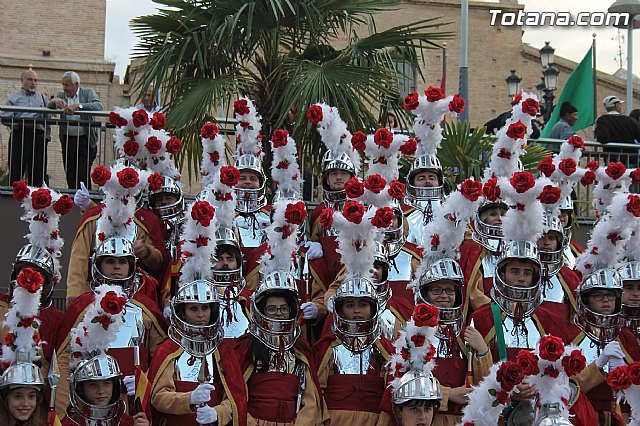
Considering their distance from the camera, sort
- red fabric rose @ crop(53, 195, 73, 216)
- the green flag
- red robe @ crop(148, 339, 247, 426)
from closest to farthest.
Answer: red robe @ crop(148, 339, 247, 426) < red fabric rose @ crop(53, 195, 73, 216) < the green flag

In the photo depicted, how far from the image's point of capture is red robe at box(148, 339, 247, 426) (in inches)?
318

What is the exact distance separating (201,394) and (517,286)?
231cm

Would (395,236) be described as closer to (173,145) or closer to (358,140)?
(358,140)

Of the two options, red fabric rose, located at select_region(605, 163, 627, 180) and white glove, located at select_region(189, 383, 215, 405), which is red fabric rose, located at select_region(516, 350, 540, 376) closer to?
white glove, located at select_region(189, 383, 215, 405)

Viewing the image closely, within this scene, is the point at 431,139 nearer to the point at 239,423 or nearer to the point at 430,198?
the point at 430,198

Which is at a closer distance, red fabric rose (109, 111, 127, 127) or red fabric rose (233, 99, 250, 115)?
red fabric rose (109, 111, 127, 127)

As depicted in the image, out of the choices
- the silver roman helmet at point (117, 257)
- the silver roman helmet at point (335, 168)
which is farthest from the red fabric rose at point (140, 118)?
the silver roman helmet at point (117, 257)

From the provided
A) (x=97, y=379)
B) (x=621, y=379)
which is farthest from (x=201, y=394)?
(x=621, y=379)

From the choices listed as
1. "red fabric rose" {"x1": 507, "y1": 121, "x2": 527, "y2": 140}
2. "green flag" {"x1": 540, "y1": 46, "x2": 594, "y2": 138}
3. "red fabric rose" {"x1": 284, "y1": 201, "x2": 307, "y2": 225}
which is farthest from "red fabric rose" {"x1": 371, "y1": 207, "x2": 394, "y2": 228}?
"green flag" {"x1": 540, "y1": 46, "x2": 594, "y2": 138}

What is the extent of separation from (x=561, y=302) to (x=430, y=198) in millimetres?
1729

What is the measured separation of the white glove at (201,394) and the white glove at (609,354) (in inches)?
104

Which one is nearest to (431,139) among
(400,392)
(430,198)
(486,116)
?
(430,198)

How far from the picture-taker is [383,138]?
10.4 m

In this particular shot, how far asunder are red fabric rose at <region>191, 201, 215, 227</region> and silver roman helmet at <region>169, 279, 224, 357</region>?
0.48 metres
